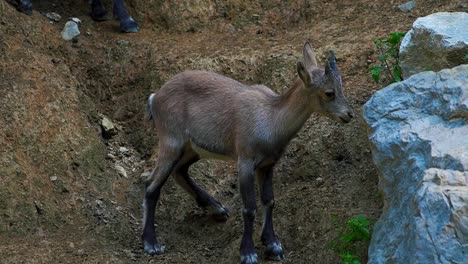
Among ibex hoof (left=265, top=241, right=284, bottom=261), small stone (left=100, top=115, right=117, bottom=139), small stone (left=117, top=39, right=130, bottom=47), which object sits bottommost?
small stone (left=100, top=115, right=117, bottom=139)

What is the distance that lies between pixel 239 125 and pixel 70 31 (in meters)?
3.25

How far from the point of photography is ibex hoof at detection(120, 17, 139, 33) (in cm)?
1085

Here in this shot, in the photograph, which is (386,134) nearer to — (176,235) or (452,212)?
(452,212)

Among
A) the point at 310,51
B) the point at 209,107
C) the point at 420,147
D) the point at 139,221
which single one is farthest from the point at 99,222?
the point at 420,147

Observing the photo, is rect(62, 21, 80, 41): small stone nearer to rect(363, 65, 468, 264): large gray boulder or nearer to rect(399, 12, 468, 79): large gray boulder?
rect(399, 12, 468, 79): large gray boulder

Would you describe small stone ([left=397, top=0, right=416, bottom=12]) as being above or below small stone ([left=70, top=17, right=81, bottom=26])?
above

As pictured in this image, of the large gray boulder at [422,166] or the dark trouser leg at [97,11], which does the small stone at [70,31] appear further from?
the large gray boulder at [422,166]

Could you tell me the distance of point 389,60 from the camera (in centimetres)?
954

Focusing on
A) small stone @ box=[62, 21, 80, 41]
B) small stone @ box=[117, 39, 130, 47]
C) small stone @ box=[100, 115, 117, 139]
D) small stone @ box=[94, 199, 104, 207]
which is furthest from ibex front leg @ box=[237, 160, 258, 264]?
small stone @ box=[62, 21, 80, 41]

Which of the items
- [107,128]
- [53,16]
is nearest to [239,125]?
[107,128]

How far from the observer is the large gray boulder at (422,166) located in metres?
6.02

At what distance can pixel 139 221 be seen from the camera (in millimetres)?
8945

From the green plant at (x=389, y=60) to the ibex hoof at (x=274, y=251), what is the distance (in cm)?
187

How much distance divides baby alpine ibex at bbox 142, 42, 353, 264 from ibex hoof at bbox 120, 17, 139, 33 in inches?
89.6
